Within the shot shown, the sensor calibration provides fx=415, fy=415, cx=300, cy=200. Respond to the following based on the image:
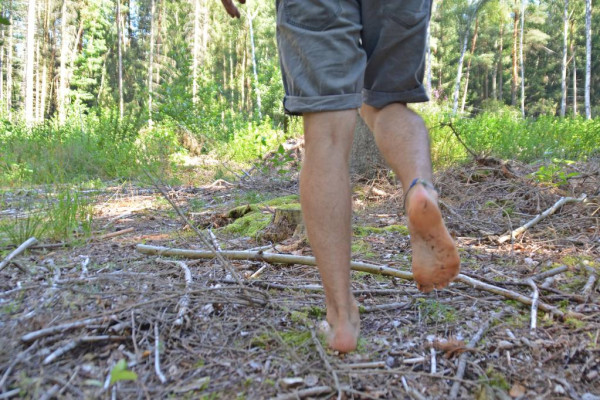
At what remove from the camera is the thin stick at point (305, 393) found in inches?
38.3

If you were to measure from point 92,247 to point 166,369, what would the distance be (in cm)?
142

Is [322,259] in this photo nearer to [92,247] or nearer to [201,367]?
[201,367]

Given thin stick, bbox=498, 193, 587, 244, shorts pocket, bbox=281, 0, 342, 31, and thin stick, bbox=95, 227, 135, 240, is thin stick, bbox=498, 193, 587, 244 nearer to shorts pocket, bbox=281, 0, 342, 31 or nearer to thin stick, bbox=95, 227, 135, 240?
shorts pocket, bbox=281, 0, 342, 31

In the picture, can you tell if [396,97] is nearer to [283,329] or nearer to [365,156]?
[283,329]

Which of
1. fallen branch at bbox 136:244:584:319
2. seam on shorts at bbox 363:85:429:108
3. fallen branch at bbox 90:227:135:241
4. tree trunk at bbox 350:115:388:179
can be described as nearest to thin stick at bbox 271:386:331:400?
fallen branch at bbox 136:244:584:319

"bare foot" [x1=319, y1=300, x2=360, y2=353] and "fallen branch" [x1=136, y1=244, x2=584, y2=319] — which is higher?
"fallen branch" [x1=136, y1=244, x2=584, y2=319]

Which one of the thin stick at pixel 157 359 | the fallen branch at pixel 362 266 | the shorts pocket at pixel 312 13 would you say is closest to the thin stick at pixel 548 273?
the fallen branch at pixel 362 266

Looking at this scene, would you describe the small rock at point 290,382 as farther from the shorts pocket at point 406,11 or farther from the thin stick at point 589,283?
the shorts pocket at point 406,11

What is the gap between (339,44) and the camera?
125 centimetres

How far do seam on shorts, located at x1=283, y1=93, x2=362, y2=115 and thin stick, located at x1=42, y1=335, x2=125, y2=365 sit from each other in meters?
0.84

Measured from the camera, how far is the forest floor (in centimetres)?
102

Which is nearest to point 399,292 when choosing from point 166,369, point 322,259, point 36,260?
point 322,259

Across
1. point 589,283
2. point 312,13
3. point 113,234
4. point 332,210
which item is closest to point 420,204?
point 332,210

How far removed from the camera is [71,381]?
983 millimetres
